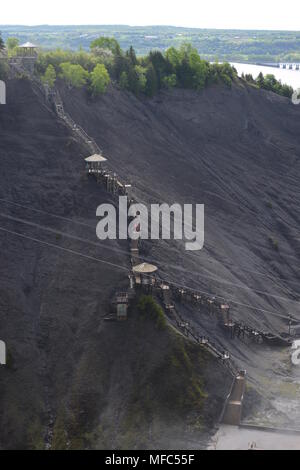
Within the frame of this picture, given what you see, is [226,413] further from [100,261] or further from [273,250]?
[273,250]

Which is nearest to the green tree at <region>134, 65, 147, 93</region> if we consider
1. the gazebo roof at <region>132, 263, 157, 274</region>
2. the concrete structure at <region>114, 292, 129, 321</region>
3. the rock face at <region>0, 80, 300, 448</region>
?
the rock face at <region>0, 80, 300, 448</region>

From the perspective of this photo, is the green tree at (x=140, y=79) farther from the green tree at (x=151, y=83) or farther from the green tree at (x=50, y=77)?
the green tree at (x=50, y=77)

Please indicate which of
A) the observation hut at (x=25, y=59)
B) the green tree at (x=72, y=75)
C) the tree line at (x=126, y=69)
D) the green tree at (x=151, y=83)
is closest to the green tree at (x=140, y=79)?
the tree line at (x=126, y=69)

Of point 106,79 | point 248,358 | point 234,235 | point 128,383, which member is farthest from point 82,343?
point 106,79

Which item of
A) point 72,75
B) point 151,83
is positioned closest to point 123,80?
point 151,83

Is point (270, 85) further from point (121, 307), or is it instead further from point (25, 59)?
point (121, 307)

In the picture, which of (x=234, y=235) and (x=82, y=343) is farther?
(x=234, y=235)

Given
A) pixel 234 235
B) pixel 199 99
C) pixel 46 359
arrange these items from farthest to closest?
pixel 199 99, pixel 234 235, pixel 46 359
